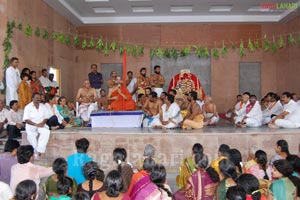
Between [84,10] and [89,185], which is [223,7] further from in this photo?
[89,185]

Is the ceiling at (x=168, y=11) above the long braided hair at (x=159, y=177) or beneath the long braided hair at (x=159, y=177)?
above

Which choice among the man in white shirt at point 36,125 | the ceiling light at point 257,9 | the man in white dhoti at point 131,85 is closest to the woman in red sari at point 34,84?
the man in white shirt at point 36,125

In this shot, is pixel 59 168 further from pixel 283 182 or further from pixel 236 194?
pixel 283 182

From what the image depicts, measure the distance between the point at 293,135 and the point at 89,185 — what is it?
5.56 m

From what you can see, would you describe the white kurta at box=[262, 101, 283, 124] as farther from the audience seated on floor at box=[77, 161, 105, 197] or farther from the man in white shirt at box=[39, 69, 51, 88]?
the audience seated on floor at box=[77, 161, 105, 197]

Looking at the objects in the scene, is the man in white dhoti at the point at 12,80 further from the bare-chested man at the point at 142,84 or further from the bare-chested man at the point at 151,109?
the bare-chested man at the point at 142,84

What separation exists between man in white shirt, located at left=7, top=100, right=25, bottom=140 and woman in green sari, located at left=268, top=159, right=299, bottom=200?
20.3ft

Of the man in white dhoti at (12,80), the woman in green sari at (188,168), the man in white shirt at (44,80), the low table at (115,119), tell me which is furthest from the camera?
the man in white shirt at (44,80)

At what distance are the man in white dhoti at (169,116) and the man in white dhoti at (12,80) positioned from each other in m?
3.26

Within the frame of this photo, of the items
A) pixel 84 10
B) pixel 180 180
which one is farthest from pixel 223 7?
pixel 180 180

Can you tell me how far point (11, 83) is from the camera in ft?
30.0

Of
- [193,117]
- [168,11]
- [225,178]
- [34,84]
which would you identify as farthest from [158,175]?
[168,11]

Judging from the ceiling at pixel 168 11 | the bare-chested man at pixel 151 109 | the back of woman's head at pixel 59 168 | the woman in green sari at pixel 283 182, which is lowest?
the woman in green sari at pixel 283 182

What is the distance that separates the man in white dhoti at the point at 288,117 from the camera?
930cm
